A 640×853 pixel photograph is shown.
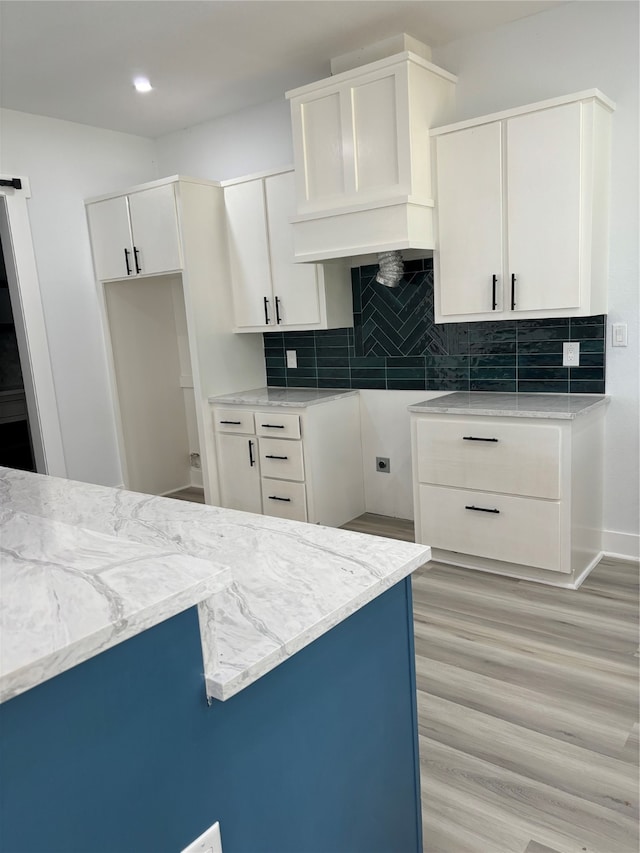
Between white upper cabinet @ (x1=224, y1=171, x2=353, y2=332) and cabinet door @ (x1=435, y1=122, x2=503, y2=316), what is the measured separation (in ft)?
2.71

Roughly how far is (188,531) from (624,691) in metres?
1.68

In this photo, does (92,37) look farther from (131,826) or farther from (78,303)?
(131,826)

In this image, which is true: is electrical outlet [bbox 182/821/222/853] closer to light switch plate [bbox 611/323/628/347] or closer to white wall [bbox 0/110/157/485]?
light switch plate [bbox 611/323/628/347]

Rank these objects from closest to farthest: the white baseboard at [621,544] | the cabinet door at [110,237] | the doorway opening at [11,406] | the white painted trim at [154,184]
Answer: the white baseboard at [621,544] → the white painted trim at [154,184] → the cabinet door at [110,237] → the doorway opening at [11,406]

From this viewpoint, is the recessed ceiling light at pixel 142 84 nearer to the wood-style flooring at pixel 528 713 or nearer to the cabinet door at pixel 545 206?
the cabinet door at pixel 545 206

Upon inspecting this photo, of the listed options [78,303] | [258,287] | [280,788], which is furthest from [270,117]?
[280,788]

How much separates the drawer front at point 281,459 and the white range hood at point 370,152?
1.08m

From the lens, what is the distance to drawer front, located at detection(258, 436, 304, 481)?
375cm

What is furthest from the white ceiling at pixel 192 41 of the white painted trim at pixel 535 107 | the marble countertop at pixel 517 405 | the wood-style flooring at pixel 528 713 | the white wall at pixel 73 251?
the wood-style flooring at pixel 528 713

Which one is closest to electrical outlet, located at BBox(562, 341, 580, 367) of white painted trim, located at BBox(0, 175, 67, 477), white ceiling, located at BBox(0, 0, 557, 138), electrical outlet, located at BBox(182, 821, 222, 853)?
white ceiling, located at BBox(0, 0, 557, 138)

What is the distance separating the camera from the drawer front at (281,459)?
375 centimetres

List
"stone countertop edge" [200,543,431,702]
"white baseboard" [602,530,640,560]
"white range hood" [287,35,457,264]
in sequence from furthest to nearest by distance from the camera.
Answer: "white baseboard" [602,530,640,560] < "white range hood" [287,35,457,264] < "stone countertop edge" [200,543,431,702]

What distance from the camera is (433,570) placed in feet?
10.7

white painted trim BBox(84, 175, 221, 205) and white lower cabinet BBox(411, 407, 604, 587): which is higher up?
white painted trim BBox(84, 175, 221, 205)
